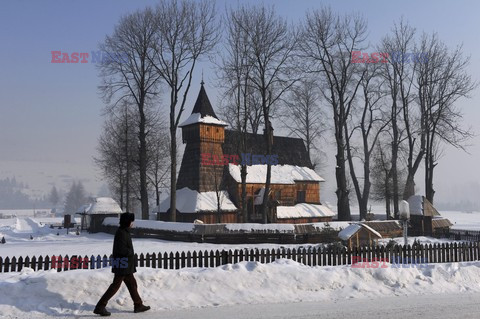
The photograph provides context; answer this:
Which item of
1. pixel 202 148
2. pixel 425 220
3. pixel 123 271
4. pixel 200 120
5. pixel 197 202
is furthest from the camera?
pixel 202 148

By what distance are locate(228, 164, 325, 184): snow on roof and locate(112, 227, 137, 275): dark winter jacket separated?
1266 inches

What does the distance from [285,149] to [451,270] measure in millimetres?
37045

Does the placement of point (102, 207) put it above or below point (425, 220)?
above

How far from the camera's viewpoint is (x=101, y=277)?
1011 centimetres

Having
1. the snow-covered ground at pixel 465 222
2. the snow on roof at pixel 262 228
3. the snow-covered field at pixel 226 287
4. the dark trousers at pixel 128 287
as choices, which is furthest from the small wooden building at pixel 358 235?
the snow-covered ground at pixel 465 222

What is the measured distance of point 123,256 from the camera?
8.70 metres

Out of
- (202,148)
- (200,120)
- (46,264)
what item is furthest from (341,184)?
(46,264)

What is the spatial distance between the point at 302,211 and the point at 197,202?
11.6 metres

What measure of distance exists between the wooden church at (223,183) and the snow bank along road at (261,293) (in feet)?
85.8

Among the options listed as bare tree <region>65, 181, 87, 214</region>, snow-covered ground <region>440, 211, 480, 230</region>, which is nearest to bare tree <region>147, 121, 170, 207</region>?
snow-covered ground <region>440, 211, 480, 230</region>

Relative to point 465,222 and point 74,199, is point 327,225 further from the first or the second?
point 74,199

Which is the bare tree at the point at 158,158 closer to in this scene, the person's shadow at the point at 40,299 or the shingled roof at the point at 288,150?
the shingled roof at the point at 288,150

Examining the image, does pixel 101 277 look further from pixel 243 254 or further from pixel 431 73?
pixel 431 73

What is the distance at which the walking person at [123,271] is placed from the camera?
8403mm
